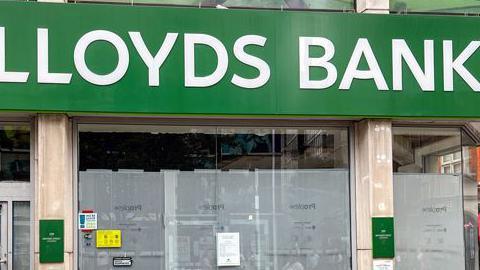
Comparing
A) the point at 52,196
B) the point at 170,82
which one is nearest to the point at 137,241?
the point at 52,196

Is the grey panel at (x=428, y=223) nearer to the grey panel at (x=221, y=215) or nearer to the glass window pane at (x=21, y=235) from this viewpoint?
the grey panel at (x=221, y=215)

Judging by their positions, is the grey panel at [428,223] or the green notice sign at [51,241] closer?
the green notice sign at [51,241]

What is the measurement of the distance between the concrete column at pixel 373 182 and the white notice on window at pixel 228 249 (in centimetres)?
152

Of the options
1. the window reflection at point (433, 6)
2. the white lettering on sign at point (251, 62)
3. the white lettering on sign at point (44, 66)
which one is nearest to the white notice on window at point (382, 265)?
the white lettering on sign at point (251, 62)

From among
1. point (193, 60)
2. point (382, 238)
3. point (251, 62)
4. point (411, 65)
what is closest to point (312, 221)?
point (382, 238)

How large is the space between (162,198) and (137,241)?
1.94 feet

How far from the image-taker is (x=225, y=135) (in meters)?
8.35

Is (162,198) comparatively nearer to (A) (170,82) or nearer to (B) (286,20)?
(A) (170,82)

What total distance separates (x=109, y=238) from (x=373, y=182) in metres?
3.26

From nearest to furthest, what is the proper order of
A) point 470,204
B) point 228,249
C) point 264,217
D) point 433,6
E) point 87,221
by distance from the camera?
point 87,221, point 228,249, point 264,217, point 433,6, point 470,204

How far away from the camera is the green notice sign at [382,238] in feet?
26.7

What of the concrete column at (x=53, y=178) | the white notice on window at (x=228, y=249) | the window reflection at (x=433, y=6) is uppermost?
the window reflection at (x=433, y=6)

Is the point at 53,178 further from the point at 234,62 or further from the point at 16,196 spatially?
the point at 234,62

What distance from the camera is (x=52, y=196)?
7.59m
